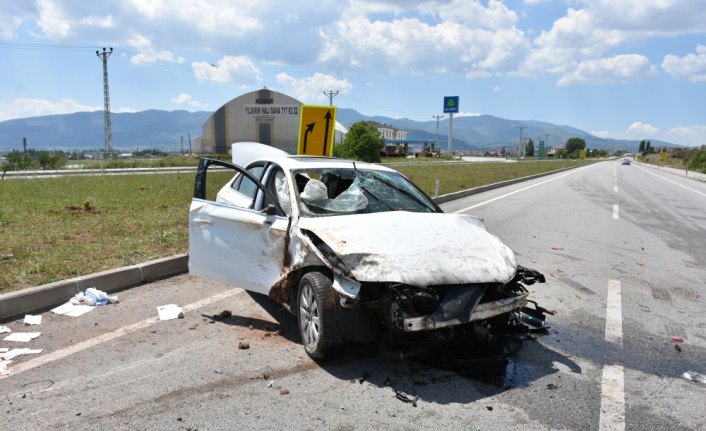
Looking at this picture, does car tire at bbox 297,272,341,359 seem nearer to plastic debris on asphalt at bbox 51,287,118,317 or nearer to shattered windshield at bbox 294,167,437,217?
shattered windshield at bbox 294,167,437,217

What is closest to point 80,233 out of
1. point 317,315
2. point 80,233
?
point 80,233

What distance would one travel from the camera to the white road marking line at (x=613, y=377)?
327 centimetres

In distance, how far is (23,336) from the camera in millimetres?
4562

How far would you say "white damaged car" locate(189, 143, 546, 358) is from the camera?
3.71 meters

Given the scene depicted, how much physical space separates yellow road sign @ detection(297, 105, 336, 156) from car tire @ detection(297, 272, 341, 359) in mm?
5472

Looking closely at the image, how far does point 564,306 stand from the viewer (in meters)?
5.65

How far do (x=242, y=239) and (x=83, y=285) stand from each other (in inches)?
85.0

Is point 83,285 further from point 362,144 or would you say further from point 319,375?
point 362,144

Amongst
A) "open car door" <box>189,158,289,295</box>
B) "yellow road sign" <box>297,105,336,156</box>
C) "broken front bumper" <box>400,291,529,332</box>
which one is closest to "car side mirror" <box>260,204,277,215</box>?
"open car door" <box>189,158,289,295</box>

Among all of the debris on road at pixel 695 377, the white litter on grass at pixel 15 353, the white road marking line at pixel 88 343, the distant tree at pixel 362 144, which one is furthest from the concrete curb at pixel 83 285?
the distant tree at pixel 362 144

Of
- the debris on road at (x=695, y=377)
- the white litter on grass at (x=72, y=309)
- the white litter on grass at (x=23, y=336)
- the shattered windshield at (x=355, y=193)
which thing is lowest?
the white litter on grass at (x=23, y=336)

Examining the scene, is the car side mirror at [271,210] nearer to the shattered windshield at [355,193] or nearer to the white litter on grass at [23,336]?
the shattered windshield at [355,193]

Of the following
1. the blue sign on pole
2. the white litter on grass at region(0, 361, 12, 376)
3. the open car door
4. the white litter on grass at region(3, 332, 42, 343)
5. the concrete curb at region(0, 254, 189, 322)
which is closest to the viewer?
the white litter on grass at region(0, 361, 12, 376)

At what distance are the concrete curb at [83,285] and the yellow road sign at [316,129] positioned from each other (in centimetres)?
336
